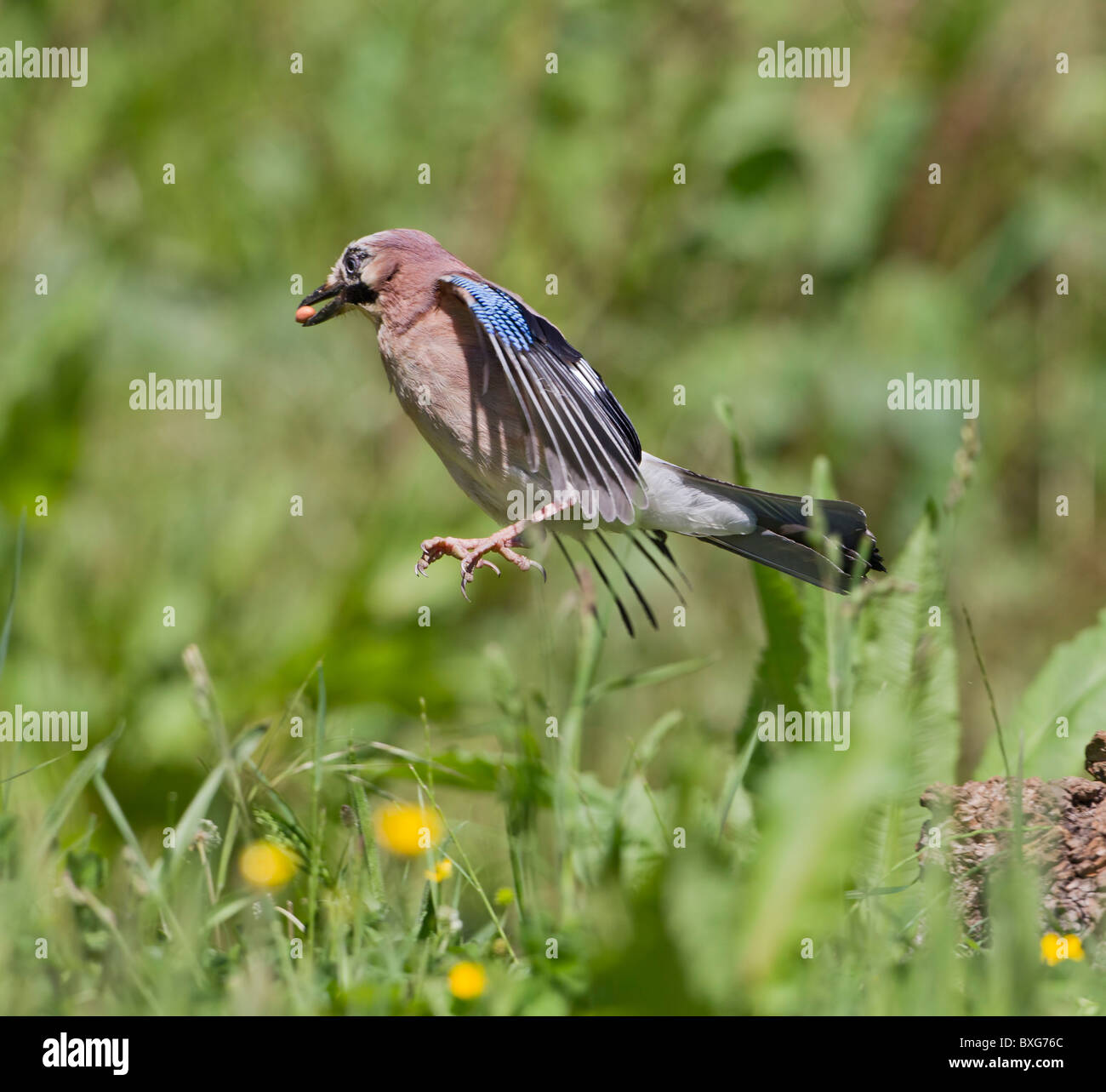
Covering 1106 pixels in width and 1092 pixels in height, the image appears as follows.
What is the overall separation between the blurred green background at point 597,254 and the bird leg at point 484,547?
2.59m

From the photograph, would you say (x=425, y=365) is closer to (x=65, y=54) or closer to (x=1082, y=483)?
(x=65, y=54)

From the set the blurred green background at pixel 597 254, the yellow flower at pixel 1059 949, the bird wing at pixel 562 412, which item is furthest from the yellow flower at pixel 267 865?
the blurred green background at pixel 597 254

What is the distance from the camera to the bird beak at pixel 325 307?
2709mm

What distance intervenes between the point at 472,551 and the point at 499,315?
17.8 inches

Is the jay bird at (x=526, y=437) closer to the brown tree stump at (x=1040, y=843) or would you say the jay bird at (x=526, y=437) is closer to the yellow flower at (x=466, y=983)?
the brown tree stump at (x=1040, y=843)

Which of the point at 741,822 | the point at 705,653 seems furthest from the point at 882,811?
the point at 705,653

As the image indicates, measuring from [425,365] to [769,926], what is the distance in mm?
1278

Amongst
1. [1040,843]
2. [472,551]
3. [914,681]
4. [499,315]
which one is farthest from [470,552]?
[1040,843]

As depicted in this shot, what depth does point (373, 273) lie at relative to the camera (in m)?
2.78

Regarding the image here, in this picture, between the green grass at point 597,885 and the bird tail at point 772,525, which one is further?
the bird tail at point 772,525

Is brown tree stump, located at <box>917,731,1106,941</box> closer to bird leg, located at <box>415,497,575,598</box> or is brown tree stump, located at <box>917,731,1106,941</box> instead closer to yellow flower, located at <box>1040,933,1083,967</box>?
yellow flower, located at <box>1040,933,1083,967</box>

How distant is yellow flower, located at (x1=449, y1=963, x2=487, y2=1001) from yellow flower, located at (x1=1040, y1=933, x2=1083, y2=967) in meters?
0.90

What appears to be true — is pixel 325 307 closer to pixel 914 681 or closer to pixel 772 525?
pixel 772 525

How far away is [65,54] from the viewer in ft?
18.5
